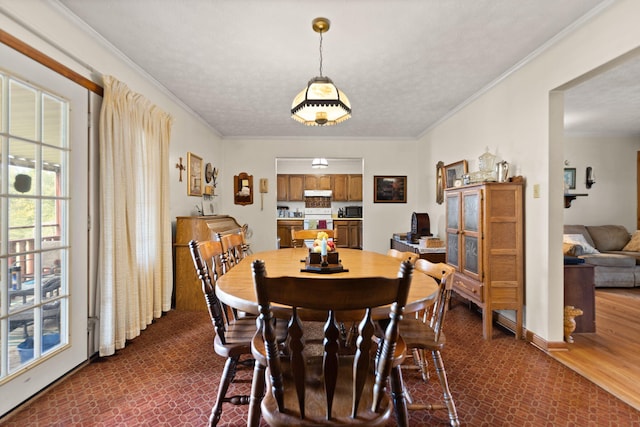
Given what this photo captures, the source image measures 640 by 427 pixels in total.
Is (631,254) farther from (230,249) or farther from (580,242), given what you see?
(230,249)

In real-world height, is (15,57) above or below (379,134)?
below

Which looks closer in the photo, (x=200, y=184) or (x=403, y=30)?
(x=403, y=30)

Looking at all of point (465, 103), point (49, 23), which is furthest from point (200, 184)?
point (465, 103)

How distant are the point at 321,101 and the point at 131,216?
1.94 meters

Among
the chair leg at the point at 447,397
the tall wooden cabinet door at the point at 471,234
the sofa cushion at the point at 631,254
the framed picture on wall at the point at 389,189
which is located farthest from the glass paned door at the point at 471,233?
the sofa cushion at the point at 631,254

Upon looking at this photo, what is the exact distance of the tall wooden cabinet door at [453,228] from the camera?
328 centimetres

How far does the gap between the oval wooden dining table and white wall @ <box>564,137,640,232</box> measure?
5.10 meters

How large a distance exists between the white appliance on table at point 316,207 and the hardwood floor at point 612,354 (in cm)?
624

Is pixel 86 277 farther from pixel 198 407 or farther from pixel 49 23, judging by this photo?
pixel 49 23

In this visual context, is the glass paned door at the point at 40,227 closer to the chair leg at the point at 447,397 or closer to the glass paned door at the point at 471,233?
the chair leg at the point at 447,397

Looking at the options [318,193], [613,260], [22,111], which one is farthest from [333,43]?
[318,193]

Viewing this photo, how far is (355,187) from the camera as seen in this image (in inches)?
343

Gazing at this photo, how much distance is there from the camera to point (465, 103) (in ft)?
12.7

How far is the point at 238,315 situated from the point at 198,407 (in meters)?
0.55
